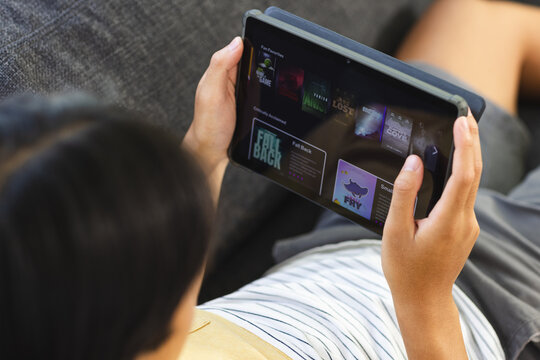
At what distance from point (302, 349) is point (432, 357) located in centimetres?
14

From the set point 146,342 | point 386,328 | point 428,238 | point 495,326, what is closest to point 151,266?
point 146,342

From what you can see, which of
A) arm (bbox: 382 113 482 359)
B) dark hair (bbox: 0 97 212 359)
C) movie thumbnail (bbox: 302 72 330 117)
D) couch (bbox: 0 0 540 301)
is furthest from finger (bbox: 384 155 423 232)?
couch (bbox: 0 0 540 301)

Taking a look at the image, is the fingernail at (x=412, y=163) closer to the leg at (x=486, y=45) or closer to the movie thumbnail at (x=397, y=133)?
the movie thumbnail at (x=397, y=133)

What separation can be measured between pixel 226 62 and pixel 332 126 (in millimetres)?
142

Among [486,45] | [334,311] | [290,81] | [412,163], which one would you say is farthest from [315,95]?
[486,45]

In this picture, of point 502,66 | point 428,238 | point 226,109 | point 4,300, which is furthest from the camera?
point 502,66

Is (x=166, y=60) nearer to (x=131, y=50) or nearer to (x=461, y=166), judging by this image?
(x=131, y=50)

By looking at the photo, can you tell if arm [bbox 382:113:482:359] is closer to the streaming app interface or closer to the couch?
the streaming app interface

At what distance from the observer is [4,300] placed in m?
0.34

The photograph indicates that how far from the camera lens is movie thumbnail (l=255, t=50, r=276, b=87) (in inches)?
26.5

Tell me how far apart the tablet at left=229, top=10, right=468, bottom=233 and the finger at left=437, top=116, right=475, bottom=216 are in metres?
0.03

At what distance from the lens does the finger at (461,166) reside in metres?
0.53

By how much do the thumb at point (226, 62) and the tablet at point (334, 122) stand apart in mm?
10

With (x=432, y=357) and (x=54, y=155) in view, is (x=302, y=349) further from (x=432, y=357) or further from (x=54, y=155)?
(x=54, y=155)
